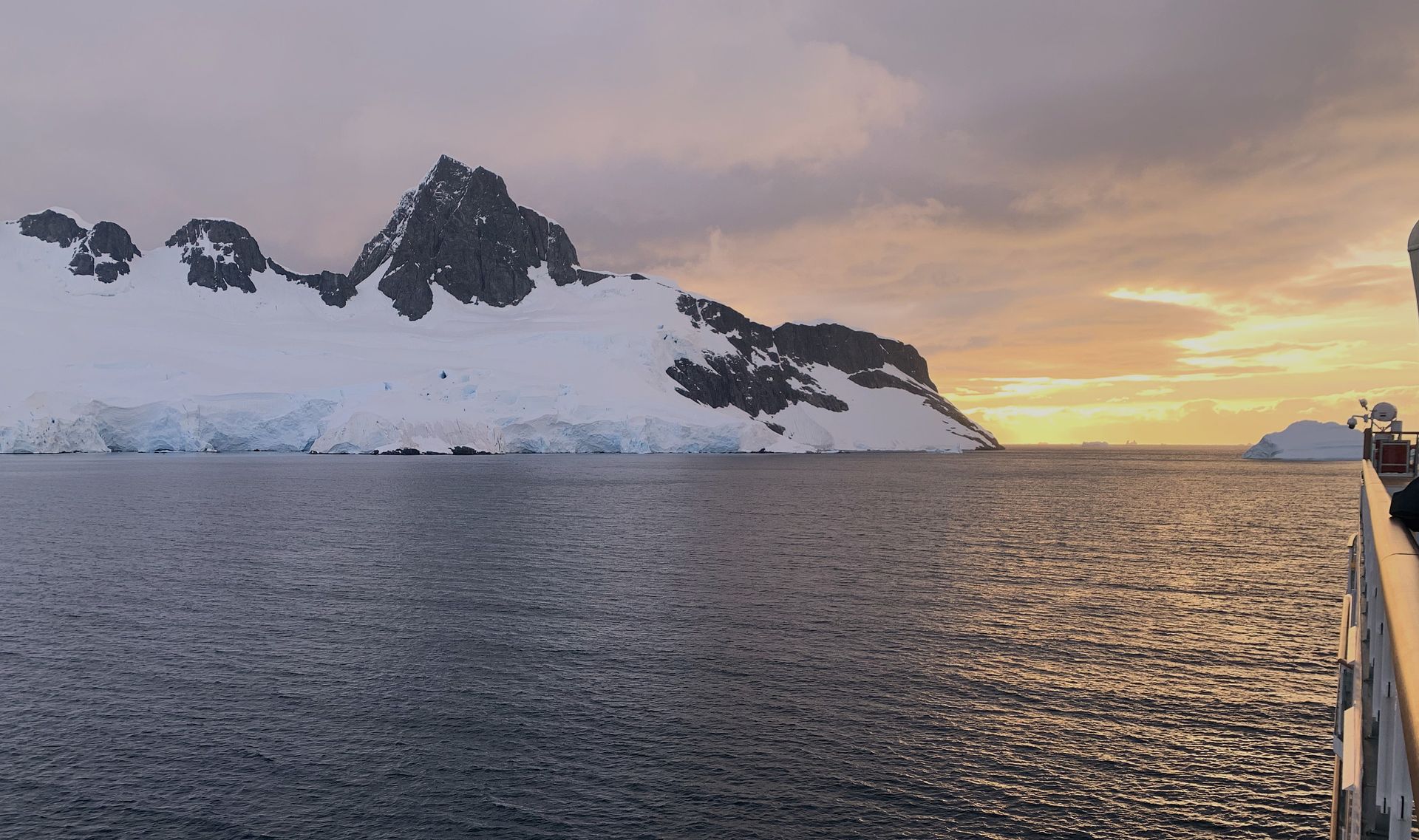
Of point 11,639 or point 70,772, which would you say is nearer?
point 70,772

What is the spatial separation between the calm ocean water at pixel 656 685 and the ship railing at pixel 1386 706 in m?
10.6

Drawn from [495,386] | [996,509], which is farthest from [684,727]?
[495,386]

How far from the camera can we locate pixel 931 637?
3184 cm

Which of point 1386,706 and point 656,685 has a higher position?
point 1386,706

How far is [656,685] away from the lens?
1033 inches

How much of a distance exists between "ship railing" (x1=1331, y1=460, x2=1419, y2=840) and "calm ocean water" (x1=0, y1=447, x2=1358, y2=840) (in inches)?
415

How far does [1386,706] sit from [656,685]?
2271cm

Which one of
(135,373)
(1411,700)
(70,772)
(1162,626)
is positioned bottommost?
(70,772)

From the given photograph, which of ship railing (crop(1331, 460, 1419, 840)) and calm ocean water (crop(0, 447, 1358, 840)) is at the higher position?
ship railing (crop(1331, 460, 1419, 840))

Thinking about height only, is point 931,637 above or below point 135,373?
below

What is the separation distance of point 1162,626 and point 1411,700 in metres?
36.3

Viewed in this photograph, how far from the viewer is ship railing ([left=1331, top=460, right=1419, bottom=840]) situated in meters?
2.44

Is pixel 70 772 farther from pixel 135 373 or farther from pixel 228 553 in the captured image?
pixel 135 373

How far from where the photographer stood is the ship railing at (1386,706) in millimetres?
2443
